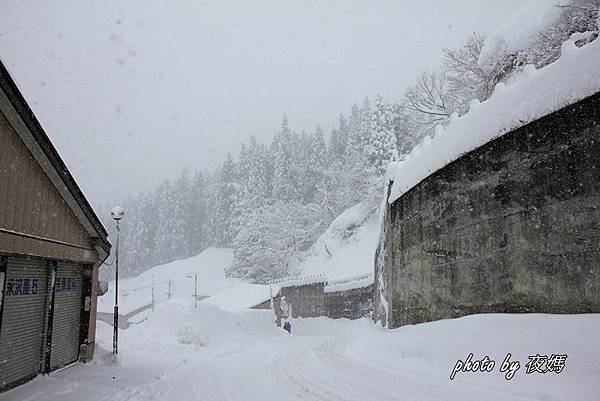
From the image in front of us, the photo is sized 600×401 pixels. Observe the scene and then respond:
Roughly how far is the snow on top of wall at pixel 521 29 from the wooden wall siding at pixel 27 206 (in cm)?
1714

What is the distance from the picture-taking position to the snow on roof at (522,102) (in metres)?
8.30

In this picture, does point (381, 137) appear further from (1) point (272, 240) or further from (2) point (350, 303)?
(2) point (350, 303)

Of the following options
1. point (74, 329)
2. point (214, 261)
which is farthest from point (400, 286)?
point (214, 261)

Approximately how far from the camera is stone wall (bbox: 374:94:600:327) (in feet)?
26.4

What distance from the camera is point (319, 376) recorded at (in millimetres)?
10336

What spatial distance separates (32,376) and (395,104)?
4534 cm

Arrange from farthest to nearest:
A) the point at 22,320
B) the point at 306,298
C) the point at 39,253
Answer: the point at 306,298 → the point at 39,253 → the point at 22,320

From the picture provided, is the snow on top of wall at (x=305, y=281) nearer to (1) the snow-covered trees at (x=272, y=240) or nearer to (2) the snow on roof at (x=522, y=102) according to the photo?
(1) the snow-covered trees at (x=272, y=240)

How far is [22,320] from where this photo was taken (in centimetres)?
952

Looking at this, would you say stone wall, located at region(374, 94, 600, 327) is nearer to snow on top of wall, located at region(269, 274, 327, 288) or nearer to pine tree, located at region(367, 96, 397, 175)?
snow on top of wall, located at region(269, 274, 327, 288)

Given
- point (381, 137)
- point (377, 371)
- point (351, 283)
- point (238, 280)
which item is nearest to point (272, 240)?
point (238, 280)

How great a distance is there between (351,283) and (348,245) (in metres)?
13.1

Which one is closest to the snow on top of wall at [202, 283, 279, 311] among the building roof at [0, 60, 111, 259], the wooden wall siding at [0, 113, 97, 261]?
the building roof at [0, 60, 111, 259]

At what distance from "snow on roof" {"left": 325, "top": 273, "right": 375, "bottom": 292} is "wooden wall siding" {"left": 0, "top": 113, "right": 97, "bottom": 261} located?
2323 cm
